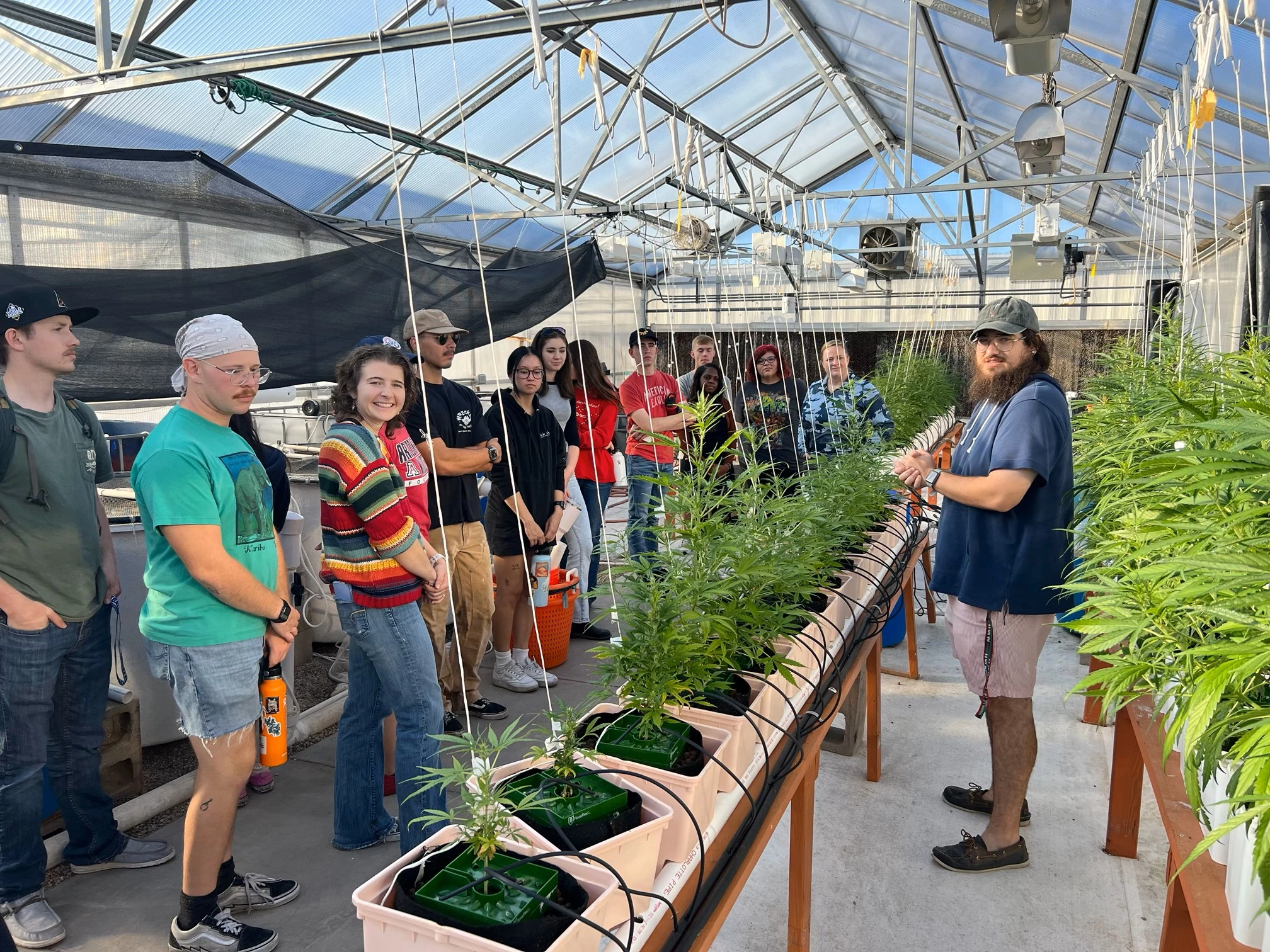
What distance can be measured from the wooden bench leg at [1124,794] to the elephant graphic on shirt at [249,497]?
235 centimetres

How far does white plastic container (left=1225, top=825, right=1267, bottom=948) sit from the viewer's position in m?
1.01

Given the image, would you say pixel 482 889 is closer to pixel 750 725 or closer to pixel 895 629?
pixel 750 725

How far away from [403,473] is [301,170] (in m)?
5.88

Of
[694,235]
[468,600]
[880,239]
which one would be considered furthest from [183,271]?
[880,239]

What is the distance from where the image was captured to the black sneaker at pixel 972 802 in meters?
2.74

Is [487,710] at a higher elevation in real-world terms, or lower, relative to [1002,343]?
lower

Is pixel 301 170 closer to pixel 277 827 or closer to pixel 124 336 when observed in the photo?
pixel 124 336

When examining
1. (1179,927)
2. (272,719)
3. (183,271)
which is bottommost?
(1179,927)

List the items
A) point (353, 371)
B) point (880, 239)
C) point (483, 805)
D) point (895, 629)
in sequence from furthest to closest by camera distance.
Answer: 1. point (880, 239)
2. point (895, 629)
3. point (353, 371)
4. point (483, 805)

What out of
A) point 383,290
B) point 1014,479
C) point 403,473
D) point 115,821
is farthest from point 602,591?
point 383,290

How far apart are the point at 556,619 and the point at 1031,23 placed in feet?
9.65

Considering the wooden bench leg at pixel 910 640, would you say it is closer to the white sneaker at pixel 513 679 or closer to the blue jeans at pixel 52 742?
the white sneaker at pixel 513 679

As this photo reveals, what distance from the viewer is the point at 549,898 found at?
38.9 inches

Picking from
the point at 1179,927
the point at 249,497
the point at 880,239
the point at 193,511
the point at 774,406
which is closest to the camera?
the point at 1179,927
